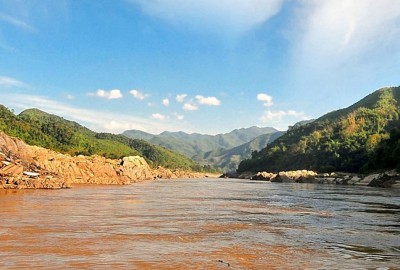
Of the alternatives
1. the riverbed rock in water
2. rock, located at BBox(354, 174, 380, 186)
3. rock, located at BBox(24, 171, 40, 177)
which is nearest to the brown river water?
rock, located at BBox(24, 171, 40, 177)

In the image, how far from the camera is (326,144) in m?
182

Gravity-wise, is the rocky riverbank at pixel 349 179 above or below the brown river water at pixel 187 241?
above

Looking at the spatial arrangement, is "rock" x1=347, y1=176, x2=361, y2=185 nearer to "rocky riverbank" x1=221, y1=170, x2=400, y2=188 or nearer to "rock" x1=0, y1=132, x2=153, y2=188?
"rocky riverbank" x1=221, y1=170, x2=400, y2=188

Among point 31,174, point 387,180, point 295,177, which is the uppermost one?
point 295,177

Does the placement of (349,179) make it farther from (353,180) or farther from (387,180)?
(387,180)

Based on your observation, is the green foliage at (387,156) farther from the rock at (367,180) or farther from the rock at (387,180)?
the rock at (387,180)

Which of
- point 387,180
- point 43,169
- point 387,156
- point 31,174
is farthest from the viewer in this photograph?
point 387,156

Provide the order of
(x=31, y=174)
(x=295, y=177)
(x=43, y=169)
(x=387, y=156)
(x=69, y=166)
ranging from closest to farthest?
1. (x=31, y=174)
2. (x=43, y=169)
3. (x=69, y=166)
4. (x=387, y=156)
5. (x=295, y=177)

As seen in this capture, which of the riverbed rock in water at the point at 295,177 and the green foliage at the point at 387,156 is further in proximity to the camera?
the riverbed rock in water at the point at 295,177

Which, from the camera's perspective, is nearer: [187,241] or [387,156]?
[187,241]

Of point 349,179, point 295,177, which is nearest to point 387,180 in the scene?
point 349,179

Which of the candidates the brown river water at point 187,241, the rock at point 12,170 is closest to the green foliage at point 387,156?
the brown river water at point 187,241

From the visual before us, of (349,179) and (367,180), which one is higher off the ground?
(349,179)

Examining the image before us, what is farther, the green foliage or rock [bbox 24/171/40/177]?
the green foliage
